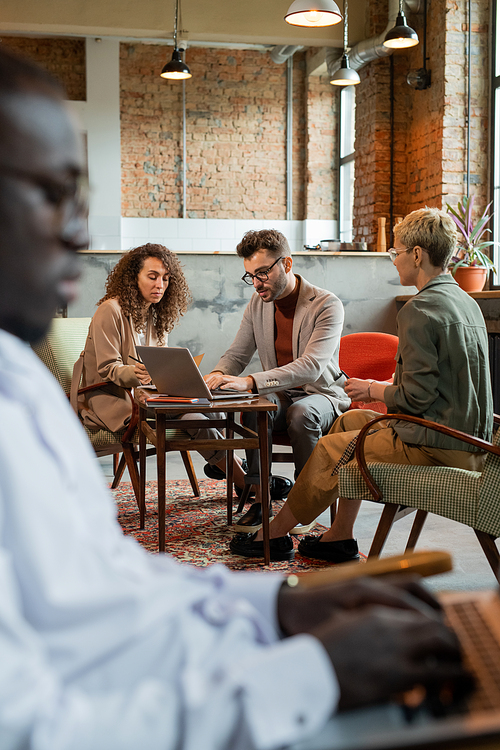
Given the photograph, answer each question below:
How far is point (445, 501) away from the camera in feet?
7.25

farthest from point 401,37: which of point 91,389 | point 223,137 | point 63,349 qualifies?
point 223,137

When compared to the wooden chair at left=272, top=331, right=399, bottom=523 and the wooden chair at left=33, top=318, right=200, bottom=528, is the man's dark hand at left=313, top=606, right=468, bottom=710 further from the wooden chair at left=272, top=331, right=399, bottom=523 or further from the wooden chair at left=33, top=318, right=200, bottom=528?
the wooden chair at left=272, top=331, right=399, bottom=523

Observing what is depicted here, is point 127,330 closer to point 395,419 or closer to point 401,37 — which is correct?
point 395,419

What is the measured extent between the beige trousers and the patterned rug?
341mm

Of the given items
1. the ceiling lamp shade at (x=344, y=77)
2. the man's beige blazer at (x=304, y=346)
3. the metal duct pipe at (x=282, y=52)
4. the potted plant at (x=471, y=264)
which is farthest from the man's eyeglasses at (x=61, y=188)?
the metal duct pipe at (x=282, y=52)

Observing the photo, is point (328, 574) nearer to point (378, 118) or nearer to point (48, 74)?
point (48, 74)

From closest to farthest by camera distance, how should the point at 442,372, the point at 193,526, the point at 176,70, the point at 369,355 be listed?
the point at 442,372, the point at 193,526, the point at 369,355, the point at 176,70

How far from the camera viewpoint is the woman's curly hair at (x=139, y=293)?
378cm

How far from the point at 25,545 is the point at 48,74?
1.54 feet

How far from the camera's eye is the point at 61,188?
26.9 inches

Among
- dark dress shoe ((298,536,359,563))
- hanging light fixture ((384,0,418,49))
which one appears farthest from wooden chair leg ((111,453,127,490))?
hanging light fixture ((384,0,418,49))

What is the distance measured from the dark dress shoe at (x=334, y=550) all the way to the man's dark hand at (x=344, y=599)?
83.9 inches

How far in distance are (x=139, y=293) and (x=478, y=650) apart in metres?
3.33

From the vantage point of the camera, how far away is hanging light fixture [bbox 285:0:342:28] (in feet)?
17.9
